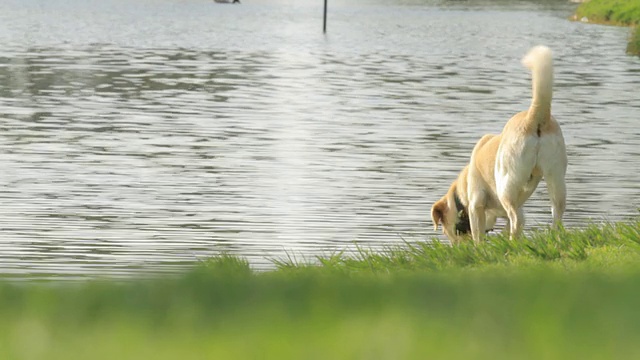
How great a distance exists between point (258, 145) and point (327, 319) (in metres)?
16.7

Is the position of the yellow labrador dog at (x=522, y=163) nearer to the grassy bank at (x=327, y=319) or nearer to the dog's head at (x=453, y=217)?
the dog's head at (x=453, y=217)

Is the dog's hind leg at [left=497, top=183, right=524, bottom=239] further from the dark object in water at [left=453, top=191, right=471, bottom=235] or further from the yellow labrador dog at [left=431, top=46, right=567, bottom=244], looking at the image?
the dark object in water at [left=453, top=191, right=471, bottom=235]

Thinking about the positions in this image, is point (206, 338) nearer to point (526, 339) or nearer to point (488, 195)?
point (526, 339)

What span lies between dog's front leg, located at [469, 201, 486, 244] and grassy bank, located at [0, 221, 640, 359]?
4.48 m

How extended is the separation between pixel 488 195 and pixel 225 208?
184 inches

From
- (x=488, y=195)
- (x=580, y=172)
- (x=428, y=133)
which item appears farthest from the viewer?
(x=428, y=133)

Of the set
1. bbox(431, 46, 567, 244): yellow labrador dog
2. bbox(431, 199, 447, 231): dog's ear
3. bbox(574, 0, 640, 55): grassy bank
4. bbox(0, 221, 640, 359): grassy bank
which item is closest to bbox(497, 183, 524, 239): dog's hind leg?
bbox(431, 46, 567, 244): yellow labrador dog

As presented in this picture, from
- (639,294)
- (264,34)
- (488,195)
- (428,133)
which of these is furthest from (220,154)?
(264,34)

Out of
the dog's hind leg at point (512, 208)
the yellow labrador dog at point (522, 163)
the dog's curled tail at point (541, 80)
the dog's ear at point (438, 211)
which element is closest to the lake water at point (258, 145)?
the dog's ear at point (438, 211)

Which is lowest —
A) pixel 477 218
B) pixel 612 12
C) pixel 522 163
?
pixel 612 12

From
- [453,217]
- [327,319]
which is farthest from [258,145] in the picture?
[327,319]

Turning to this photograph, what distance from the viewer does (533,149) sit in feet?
35.2

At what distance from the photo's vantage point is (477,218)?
1166cm

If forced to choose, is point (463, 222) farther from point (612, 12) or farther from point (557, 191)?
Result: point (612, 12)
